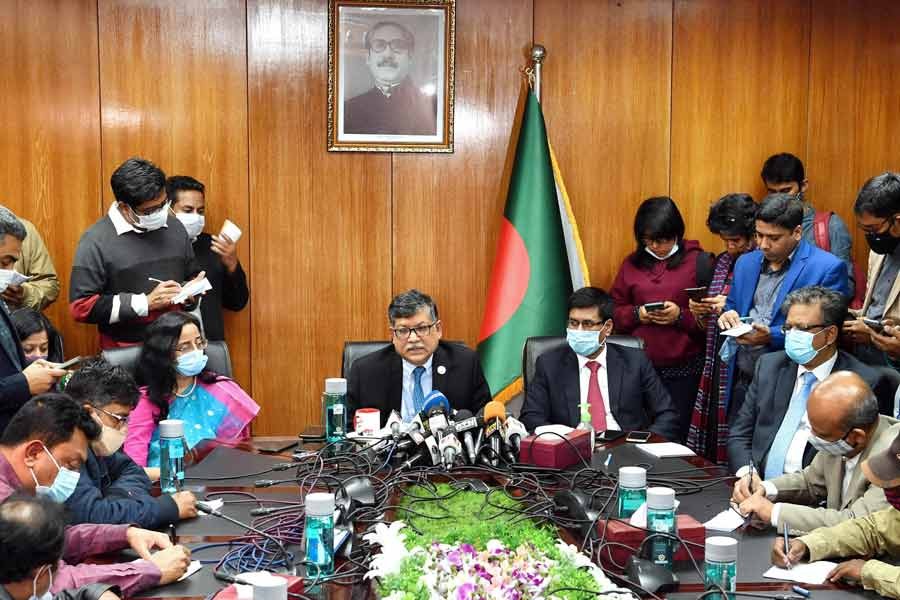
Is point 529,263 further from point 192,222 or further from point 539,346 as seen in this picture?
point 192,222

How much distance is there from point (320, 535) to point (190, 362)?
159 cm

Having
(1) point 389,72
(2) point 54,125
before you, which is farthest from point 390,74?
(2) point 54,125

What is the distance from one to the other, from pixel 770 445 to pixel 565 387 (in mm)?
855

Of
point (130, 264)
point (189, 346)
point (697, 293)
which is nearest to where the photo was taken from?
point (189, 346)

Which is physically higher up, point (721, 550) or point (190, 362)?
point (190, 362)

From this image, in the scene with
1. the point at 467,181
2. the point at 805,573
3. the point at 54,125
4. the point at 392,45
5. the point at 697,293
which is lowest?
the point at 805,573

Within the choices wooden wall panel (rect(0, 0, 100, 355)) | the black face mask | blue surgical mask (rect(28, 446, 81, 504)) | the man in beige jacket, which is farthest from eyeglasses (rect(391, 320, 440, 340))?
wooden wall panel (rect(0, 0, 100, 355))

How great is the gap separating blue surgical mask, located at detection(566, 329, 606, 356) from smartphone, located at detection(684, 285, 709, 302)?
0.86m

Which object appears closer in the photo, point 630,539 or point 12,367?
point 630,539

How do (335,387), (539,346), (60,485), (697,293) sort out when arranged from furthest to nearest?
1. (697,293)
2. (539,346)
3. (335,387)
4. (60,485)

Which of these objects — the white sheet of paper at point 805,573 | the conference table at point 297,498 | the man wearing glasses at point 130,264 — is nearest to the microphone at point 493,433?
the conference table at point 297,498

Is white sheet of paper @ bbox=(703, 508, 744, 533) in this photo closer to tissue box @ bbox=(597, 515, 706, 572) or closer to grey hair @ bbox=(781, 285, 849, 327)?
tissue box @ bbox=(597, 515, 706, 572)

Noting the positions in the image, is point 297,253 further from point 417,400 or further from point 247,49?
point 417,400

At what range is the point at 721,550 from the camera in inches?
82.9
